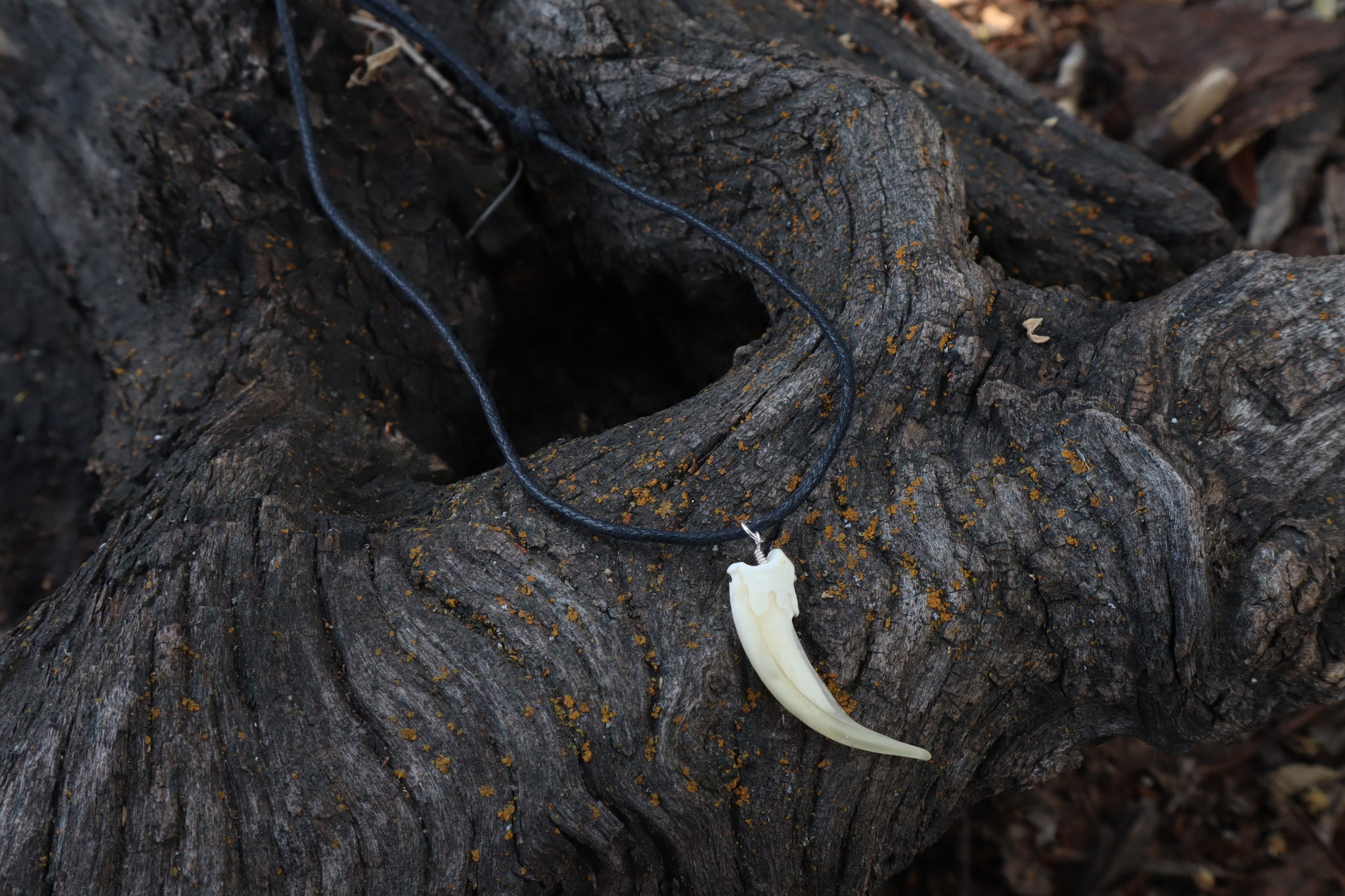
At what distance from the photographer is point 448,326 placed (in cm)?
198

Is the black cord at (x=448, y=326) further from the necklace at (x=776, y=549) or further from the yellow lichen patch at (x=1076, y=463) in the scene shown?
the yellow lichen patch at (x=1076, y=463)

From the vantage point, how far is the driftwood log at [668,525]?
1295mm

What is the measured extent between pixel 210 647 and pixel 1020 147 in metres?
2.30

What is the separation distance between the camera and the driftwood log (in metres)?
1.29

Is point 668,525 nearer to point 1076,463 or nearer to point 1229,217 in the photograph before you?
point 1076,463

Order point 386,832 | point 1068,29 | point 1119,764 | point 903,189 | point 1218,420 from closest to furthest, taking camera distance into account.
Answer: point 386,832 < point 1218,420 < point 903,189 < point 1119,764 < point 1068,29

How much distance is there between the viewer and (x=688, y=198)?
6.72 feet

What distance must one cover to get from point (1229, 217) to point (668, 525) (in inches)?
110

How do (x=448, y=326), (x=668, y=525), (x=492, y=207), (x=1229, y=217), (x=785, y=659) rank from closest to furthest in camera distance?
(x=785, y=659) < (x=668, y=525) < (x=448, y=326) < (x=492, y=207) < (x=1229, y=217)

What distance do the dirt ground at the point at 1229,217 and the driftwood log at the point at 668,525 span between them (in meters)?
1.20

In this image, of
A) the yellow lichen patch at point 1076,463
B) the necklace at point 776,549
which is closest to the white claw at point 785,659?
the necklace at point 776,549

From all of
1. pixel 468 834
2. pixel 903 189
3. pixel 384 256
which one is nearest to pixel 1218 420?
pixel 903 189

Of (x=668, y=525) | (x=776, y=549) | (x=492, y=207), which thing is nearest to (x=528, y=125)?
(x=492, y=207)

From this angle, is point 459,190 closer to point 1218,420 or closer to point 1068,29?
point 1218,420
